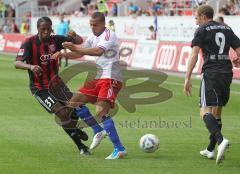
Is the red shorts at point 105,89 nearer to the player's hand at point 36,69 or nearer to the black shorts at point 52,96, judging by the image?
the black shorts at point 52,96

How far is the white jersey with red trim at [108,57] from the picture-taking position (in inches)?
405

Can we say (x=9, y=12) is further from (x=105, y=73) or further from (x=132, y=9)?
(x=105, y=73)

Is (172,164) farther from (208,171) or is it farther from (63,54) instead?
(63,54)

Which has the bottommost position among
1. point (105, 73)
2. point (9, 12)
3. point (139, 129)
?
point (9, 12)

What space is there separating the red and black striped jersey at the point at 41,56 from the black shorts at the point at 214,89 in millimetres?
2456

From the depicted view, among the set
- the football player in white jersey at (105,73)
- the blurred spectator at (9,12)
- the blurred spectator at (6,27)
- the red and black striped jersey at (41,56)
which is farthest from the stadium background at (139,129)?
the blurred spectator at (9,12)

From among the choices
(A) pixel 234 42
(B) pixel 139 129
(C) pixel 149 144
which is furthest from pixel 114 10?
(A) pixel 234 42

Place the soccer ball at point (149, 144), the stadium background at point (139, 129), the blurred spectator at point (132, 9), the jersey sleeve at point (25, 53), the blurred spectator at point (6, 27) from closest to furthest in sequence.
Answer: the stadium background at point (139, 129)
the soccer ball at point (149, 144)
the jersey sleeve at point (25, 53)
the blurred spectator at point (132, 9)
the blurred spectator at point (6, 27)

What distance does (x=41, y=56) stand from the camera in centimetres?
1070

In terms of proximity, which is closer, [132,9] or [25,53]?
[25,53]

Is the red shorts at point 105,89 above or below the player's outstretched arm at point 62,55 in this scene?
below

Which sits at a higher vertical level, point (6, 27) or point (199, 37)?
point (199, 37)

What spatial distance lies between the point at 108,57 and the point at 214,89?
1.72m

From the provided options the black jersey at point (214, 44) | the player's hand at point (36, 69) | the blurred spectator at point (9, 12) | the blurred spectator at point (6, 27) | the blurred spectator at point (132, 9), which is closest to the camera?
the black jersey at point (214, 44)
